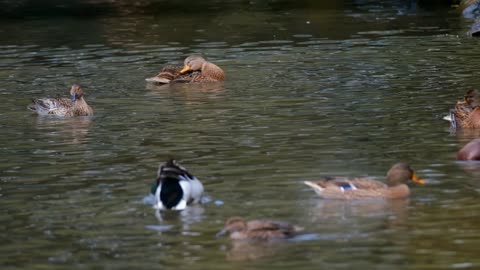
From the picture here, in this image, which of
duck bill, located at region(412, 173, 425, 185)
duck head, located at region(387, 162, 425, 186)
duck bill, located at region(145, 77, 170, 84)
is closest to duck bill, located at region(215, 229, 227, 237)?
duck head, located at region(387, 162, 425, 186)

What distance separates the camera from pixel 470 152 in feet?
46.6

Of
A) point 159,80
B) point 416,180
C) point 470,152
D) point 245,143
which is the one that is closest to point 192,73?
point 159,80

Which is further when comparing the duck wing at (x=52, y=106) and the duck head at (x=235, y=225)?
the duck wing at (x=52, y=106)

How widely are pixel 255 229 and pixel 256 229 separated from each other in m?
0.01

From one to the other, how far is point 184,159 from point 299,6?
22092 millimetres

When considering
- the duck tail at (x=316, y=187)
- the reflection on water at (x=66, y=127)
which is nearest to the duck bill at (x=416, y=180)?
the duck tail at (x=316, y=187)

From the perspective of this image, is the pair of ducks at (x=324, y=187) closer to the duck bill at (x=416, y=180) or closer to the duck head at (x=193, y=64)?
the duck bill at (x=416, y=180)

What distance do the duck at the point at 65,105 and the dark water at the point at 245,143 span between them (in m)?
0.19

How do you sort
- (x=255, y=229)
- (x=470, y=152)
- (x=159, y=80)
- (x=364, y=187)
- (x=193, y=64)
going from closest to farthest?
(x=255, y=229) < (x=364, y=187) < (x=470, y=152) < (x=159, y=80) < (x=193, y=64)

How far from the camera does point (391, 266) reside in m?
10.0

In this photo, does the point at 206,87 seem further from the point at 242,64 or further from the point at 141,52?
the point at 141,52

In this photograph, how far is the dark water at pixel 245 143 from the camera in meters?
10.8

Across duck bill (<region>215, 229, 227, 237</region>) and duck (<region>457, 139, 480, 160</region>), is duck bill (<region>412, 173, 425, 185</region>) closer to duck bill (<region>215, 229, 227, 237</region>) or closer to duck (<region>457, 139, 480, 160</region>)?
duck (<region>457, 139, 480, 160</region>)

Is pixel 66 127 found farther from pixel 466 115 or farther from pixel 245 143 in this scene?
pixel 466 115
